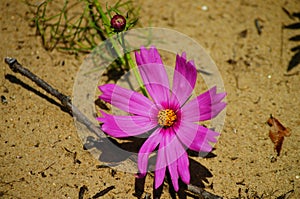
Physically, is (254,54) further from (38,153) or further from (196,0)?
(38,153)

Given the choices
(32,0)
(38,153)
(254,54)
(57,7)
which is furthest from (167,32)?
(38,153)

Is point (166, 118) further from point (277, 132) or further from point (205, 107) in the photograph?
point (277, 132)

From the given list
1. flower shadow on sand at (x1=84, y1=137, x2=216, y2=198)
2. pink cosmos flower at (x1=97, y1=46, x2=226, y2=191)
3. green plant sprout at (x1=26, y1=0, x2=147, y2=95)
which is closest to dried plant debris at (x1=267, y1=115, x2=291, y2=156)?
flower shadow on sand at (x1=84, y1=137, x2=216, y2=198)

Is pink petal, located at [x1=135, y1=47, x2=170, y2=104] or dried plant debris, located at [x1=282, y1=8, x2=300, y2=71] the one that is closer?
pink petal, located at [x1=135, y1=47, x2=170, y2=104]

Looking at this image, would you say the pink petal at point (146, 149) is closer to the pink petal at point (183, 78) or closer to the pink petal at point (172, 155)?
the pink petal at point (172, 155)

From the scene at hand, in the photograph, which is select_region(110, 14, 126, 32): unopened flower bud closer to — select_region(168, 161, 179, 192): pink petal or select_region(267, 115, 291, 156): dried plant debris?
select_region(168, 161, 179, 192): pink petal

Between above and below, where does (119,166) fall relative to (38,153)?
below

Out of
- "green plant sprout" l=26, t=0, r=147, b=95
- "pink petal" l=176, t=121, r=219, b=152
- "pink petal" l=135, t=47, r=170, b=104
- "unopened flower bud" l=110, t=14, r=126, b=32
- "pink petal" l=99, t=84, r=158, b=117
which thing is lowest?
"pink petal" l=176, t=121, r=219, b=152

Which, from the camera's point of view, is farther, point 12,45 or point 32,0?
point 32,0

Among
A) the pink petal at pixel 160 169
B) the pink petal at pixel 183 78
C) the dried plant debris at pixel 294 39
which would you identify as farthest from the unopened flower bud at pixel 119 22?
the dried plant debris at pixel 294 39
